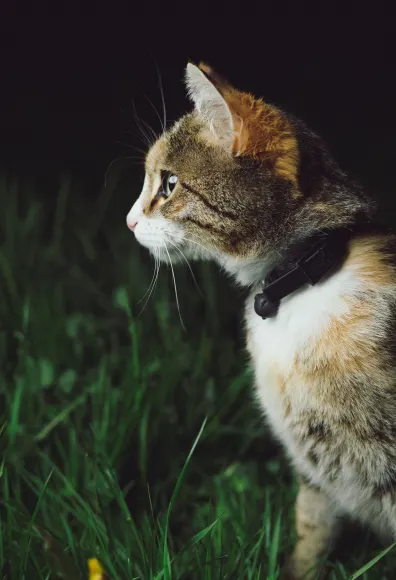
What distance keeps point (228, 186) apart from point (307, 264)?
0.17m

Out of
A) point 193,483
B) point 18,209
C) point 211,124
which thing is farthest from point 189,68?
point 18,209

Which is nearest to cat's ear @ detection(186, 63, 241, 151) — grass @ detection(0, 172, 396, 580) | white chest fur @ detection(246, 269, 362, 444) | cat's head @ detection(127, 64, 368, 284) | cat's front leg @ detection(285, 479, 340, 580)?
cat's head @ detection(127, 64, 368, 284)

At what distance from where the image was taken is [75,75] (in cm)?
292

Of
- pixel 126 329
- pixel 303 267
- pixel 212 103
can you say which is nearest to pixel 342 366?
pixel 303 267

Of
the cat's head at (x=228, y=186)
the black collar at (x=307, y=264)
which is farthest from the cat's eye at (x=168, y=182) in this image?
the black collar at (x=307, y=264)

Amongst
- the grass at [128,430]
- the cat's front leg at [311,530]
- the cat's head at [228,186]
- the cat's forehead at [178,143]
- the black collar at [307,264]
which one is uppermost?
the cat's forehead at [178,143]

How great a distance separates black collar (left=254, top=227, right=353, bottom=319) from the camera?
1154 millimetres

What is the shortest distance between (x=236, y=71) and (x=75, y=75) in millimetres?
638

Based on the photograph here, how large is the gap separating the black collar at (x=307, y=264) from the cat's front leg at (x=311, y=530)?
0.37 meters

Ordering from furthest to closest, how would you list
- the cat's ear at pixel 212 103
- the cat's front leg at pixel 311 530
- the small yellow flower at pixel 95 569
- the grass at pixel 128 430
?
the cat's front leg at pixel 311 530 < the grass at pixel 128 430 < the cat's ear at pixel 212 103 < the small yellow flower at pixel 95 569

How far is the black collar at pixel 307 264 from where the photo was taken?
3.79ft

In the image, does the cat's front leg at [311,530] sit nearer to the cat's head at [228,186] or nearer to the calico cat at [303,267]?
the calico cat at [303,267]

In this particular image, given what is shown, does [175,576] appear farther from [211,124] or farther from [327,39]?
[327,39]

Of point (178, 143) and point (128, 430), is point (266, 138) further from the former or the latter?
point (128, 430)
